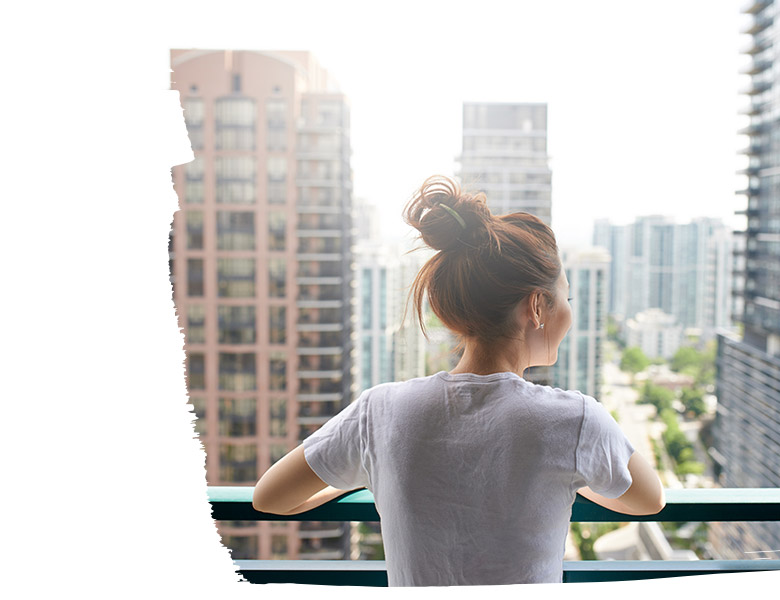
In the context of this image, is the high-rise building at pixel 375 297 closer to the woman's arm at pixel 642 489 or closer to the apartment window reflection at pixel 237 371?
the apartment window reflection at pixel 237 371

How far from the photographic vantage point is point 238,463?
28.0 feet

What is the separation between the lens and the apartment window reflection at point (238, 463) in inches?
332

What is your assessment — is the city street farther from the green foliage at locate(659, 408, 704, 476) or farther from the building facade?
the building facade

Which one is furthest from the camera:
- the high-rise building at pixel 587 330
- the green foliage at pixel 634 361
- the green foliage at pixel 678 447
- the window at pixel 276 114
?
the window at pixel 276 114

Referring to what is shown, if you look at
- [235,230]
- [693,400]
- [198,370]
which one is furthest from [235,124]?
[693,400]

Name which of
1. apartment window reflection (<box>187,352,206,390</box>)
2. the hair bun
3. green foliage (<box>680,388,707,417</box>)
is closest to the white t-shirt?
the hair bun

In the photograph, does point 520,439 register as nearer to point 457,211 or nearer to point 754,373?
point 457,211

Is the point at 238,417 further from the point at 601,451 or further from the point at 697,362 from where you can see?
the point at 601,451

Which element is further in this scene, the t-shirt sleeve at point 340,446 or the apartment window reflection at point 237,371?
the apartment window reflection at point 237,371

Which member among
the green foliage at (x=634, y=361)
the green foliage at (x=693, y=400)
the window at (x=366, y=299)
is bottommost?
the green foliage at (x=693, y=400)

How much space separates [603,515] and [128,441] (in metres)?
A: 0.48

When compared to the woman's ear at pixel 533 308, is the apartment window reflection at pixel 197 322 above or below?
below

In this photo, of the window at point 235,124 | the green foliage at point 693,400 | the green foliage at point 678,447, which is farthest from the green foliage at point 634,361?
the window at point 235,124

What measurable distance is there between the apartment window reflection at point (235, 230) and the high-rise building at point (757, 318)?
6.77 m
